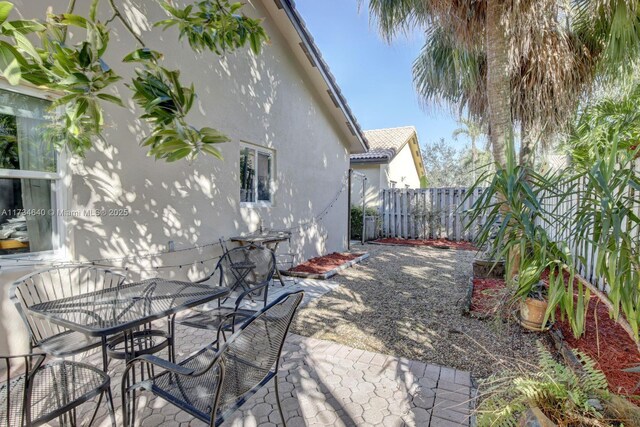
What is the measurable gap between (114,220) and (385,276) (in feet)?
18.2

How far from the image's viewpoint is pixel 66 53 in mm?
1648

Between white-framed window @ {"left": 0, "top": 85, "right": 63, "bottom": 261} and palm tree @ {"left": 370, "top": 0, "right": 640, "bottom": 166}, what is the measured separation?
538 cm

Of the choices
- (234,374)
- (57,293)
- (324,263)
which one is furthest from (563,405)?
(324,263)

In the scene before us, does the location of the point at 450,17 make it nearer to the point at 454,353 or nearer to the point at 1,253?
the point at 454,353

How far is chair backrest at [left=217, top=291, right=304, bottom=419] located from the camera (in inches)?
73.1

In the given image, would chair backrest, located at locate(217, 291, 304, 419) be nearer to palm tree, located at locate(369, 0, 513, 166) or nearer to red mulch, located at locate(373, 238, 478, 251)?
palm tree, located at locate(369, 0, 513, 166)

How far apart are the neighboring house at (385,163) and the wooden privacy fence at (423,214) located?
1.06 meters

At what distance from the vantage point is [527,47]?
16.1 feet

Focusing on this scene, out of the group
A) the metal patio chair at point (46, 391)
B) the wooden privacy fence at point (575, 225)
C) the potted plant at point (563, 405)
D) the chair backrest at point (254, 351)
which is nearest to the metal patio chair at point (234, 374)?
the chair backrest at point (254, 351)

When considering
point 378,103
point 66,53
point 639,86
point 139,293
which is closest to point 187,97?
point 66,53

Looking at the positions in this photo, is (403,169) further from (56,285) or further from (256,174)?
(56,285)

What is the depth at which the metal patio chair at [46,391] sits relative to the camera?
5.73 feet

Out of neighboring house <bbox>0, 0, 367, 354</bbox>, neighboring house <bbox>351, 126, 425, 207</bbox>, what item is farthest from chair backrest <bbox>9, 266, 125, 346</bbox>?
neighboring house <bbox>351, 126, 425, 207</bbox>

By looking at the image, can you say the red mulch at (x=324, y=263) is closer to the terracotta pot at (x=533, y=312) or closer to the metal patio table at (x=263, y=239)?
the metal patio table at (x=263, y=239)
